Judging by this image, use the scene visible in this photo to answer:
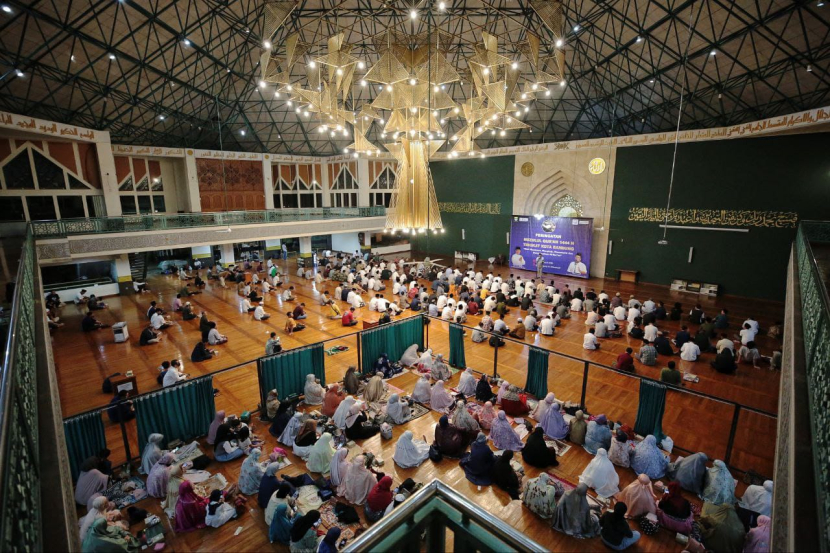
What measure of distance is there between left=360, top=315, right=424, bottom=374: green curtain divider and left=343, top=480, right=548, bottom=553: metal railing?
7.24m

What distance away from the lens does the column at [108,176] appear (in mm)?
14523

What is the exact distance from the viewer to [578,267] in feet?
55.7

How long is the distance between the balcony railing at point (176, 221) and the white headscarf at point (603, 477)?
14920mm

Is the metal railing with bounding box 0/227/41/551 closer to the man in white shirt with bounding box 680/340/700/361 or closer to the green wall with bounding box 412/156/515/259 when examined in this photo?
the man in white shirt with bounding box 680/340/700/361

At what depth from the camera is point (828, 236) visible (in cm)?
869

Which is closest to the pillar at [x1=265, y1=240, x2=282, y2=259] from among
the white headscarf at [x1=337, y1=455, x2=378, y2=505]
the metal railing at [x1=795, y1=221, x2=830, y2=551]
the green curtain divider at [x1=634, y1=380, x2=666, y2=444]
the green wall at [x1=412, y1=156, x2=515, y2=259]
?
the green wall at [x1=412, y1=156, x2=515, y2=259]

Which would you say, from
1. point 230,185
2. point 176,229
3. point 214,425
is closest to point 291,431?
point 214,425

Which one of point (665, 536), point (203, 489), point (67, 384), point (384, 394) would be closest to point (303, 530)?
point (203, 489)

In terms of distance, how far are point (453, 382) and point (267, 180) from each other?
18120 mm

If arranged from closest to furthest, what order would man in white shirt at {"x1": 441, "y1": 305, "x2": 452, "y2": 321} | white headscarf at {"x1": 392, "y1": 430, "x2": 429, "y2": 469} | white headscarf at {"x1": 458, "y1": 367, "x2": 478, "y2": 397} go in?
white headscarf at {"x1": 392, "y1": 430, "x2": 429, "y2": 469}, white headscarf at {"x1": 458, "y1": 367, "x2": 478, "y2": 397}, man in white shirt at {"x1": 441, "y1": 305, "x2": 452, "y2": 321}

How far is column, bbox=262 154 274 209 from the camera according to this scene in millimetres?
21750

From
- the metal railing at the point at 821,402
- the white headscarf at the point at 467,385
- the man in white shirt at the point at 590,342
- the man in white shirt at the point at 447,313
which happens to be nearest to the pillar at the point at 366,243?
the man in white shirt at the point at 447,313

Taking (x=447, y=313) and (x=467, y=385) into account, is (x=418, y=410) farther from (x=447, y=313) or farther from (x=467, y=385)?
(x=447, y=313)

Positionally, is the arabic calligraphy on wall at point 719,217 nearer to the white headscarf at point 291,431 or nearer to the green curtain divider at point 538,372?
the green curtain divider at point 538,372
